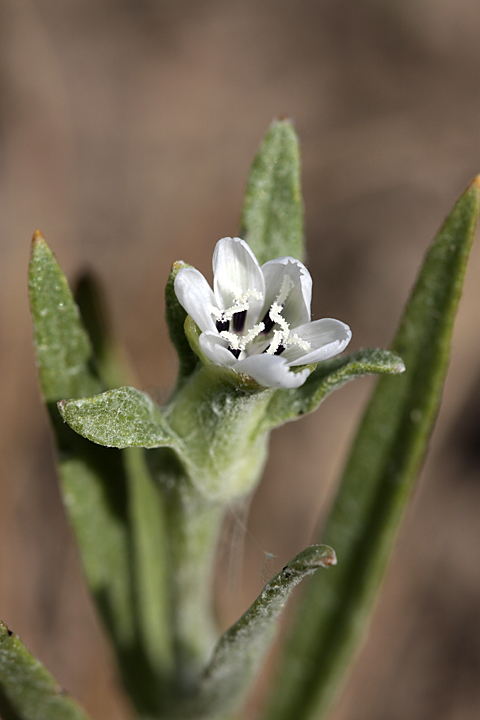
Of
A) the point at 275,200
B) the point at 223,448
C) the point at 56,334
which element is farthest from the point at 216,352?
the point at 275,200

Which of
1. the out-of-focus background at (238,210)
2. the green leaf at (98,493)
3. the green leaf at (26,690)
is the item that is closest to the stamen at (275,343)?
the green leaf at (98,493)

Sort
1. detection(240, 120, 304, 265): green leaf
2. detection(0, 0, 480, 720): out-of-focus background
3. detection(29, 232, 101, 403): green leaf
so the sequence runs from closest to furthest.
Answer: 1. detection(29, 232, 101, 403): green leaf
2. detection(240, 120, 304, 265): green leaf
3. detection(0, 0, 480, 720): out-of-focus background

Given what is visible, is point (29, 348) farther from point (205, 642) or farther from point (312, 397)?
point (312, 397)

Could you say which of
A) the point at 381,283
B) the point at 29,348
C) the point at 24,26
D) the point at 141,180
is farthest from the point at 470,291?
the point at 24,26

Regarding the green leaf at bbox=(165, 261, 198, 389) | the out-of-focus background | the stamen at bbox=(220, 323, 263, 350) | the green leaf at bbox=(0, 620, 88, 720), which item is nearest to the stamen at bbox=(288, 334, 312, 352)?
the stamen at bbox=(220, 323, 263, 350)

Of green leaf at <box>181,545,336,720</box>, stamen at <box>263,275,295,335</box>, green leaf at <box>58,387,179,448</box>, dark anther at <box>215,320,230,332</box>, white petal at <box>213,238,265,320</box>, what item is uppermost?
white petal at <box>213,238,265,320</box>

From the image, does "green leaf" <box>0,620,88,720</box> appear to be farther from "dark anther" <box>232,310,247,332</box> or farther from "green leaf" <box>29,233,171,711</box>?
"dark anther" <box>232,310,247,332</box>

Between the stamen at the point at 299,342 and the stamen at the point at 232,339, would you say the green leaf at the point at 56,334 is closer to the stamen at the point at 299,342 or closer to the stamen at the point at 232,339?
the stamen at the point at 232,339
